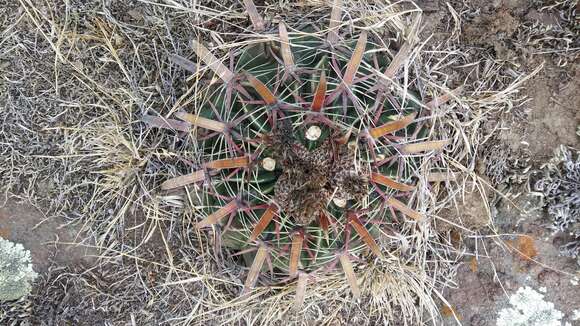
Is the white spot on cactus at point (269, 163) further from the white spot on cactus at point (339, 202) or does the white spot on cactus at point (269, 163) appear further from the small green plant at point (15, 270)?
the small green plant at point (15, 270)

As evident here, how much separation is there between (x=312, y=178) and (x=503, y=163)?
2.74ft

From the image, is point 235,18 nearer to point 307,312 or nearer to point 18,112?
point 18,112

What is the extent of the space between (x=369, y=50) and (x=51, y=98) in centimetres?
95

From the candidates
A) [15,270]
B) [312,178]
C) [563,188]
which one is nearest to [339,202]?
[312,178]

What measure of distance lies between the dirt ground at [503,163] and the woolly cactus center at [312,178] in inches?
27.3

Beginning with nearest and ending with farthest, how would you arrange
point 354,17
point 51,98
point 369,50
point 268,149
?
point 268,149 < point 369,50 < point 354,17 < point 51,98

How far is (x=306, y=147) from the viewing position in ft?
3.94

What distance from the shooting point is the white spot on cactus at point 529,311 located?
1.73 m

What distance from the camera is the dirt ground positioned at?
5.50ft

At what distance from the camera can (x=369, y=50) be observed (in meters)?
1.41

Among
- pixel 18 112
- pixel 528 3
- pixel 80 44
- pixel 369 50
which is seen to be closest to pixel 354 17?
pixel 369 50

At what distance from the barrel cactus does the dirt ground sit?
0.34 m

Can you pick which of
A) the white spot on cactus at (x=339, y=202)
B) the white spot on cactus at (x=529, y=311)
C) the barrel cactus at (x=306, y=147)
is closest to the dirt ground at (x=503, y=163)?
the white spot on cactus at (x=529, y=311)

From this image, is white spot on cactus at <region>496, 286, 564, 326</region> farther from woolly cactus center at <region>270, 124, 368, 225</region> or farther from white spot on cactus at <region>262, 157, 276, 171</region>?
white spot on cactus at <region>262, 157, 276, 171</region>
